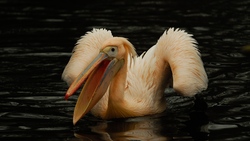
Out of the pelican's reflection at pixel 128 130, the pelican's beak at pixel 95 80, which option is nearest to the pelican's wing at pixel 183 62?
the pelican's reflection at pixel 128 130

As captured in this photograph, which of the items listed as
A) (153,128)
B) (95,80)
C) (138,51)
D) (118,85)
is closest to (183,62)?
(118,85)

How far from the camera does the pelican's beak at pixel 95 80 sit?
726cm

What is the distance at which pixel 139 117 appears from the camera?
7.60 meters

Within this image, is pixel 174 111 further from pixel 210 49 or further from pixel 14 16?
pixel 14 16

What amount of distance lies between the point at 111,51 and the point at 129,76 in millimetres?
716

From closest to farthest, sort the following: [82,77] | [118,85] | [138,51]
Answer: [82,77] < [118,85] < [138,51]

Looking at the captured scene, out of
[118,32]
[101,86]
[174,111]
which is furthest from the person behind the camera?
[118,32]

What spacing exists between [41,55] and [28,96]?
192 cm

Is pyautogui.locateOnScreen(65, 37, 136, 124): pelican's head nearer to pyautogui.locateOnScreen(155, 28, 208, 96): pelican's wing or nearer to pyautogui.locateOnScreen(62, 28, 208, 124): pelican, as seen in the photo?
pyautogui.locateOnScreen(62, 28, 208, 124): pelican

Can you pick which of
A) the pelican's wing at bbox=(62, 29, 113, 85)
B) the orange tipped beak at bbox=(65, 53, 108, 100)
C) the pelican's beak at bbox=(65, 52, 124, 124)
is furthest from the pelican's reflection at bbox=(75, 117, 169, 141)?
the pelican's wing at bbox=(62, 29, 113, 85)

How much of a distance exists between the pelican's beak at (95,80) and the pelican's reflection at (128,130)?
0.24m

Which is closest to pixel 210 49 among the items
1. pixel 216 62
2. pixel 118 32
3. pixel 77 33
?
pixel 216 62

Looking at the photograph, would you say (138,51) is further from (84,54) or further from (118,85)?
(118,85)

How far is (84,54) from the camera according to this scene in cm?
829
